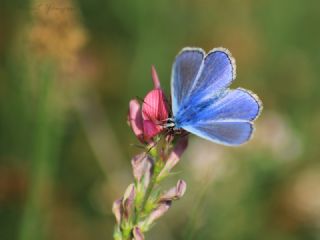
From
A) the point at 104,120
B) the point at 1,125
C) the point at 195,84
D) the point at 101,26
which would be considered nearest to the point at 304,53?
the point at 101,26

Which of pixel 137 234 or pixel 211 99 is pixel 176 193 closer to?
pixel 137 234

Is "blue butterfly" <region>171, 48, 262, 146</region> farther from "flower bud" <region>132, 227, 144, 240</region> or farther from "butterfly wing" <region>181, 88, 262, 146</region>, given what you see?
"flower bud" <region>132, 227, 144, 240</region>

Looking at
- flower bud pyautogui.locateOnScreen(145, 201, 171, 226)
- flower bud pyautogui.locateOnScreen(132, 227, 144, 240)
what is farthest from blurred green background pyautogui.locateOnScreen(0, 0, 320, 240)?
flower bud pyautogui.locateOnScreen(132, 227, 144, 240)

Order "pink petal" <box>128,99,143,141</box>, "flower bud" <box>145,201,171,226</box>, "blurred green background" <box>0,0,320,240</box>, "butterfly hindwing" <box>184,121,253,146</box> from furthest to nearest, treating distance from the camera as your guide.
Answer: "blurred green background" <box>0,0,320,240</box> → "pink petal" <box>128,99,143,141</box> → "flower bud" <box>145,201,171,226</box> → "butterfly hindwing" <box>184,121,253,146</box>

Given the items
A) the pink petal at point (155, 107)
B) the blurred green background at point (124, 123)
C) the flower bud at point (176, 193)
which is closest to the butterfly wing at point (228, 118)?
the pink petal at point (155, 107)

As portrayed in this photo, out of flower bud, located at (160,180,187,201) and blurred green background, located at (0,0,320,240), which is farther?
blurred green background, located at (0,0,320,240)

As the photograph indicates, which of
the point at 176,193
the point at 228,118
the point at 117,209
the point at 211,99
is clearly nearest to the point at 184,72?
the point at 211,99

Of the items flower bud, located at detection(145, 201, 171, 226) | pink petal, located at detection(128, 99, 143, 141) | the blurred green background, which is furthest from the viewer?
the blurred green background

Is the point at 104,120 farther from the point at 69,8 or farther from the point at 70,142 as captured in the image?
the point at 69,8
